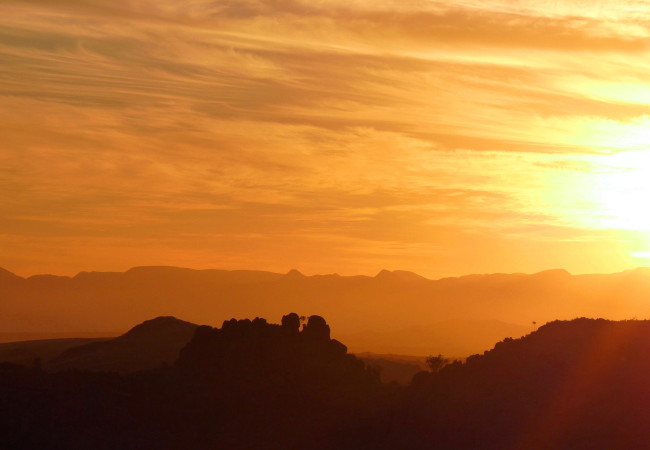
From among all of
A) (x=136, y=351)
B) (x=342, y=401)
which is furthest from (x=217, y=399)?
(x=136, y=351)

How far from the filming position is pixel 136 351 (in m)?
158

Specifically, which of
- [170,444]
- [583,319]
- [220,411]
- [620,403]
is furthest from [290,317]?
[620,403]

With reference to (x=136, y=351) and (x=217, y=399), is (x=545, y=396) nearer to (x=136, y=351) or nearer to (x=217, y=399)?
(x=217, y=399)

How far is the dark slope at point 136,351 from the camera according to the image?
146m

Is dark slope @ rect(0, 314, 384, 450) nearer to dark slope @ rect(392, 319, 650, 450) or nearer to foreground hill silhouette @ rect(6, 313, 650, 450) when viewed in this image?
foreground hill silhouette @ rect(6, 313, 650, 450)

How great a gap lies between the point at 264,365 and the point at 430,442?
80.7 feet

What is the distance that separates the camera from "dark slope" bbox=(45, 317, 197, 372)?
477 ft

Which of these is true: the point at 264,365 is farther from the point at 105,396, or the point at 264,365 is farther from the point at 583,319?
the point at 583,319

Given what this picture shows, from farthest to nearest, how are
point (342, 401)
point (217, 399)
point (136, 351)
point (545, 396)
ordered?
point (136, 351) < point (342, 401) < point (217, 399) < point (545, 396)

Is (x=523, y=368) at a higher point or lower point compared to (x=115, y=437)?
higher

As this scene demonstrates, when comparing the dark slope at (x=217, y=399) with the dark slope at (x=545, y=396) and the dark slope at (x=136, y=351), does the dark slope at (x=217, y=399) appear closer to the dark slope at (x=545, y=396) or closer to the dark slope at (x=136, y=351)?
the dark slope at (x=545, y=396)

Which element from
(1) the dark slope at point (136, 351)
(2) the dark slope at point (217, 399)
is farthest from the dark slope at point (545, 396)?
(1) the dark slope at point (136, 351)

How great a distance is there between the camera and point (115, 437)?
9194 centimetres

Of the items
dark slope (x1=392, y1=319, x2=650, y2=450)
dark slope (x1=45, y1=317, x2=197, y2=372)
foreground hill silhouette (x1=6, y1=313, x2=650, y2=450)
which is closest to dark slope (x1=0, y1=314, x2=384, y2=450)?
foreground hill silhouette (x1=6, y1=313, x2=650, y2=450)
